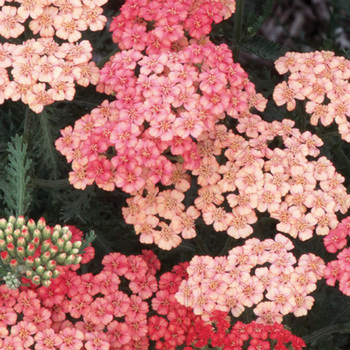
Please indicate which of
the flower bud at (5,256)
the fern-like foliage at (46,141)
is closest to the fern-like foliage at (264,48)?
the fern-like foliage at (46,141)

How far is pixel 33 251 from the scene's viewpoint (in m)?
2.58

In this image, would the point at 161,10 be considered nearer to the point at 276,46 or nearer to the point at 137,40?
the point at 137,40

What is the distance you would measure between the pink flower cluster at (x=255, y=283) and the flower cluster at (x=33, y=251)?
489 millimetres

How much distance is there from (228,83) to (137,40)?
41 cm

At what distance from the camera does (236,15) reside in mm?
3182

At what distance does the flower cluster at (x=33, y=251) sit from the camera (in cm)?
257

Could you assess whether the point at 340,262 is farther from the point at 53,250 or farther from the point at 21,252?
the point at 21,252

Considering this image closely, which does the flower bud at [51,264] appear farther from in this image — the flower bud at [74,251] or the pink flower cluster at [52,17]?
the pink flower cluster at [52,17]

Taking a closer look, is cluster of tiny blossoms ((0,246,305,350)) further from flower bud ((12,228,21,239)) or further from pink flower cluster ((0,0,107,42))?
pink flower cluster ((0,0,107,42))

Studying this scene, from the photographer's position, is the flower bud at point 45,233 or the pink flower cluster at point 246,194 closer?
the flower bud at point 45,233

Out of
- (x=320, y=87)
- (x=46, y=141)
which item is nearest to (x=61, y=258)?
(x=46, y=141)

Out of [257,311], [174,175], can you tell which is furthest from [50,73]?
[257,311]

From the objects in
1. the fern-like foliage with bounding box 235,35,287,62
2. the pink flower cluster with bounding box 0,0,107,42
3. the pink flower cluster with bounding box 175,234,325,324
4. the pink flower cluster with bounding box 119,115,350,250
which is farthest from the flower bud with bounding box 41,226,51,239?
the fern-like foliage with bounding box 235,35,287,62

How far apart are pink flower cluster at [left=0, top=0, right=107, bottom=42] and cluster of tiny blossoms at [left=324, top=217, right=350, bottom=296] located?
125 centimetres
